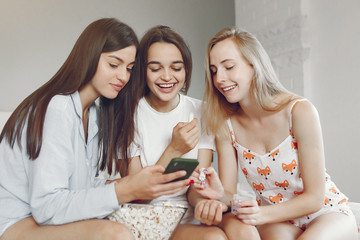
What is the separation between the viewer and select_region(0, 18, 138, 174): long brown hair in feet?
3.80

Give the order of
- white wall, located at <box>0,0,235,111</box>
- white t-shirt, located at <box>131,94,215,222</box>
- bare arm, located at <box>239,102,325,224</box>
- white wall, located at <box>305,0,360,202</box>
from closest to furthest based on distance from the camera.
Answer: bare arm, located at <box>239,102,325,224</box> → white t-shirt, located at <box>131,94,215,222</box> → white wall, located at <box>305,0,360,202</box> → white wall, located at <box>0,0,235,111</box>

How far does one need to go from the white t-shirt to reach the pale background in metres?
1.61

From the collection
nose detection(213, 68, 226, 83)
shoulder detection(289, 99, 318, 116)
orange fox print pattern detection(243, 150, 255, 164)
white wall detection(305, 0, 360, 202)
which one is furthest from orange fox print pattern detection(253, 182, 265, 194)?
white wall detection(305, 0, 360, 202)

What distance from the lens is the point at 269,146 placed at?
1406mm

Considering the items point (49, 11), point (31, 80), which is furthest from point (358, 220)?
point (49, 11)

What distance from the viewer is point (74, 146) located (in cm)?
124

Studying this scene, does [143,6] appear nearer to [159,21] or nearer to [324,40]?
[159,21]

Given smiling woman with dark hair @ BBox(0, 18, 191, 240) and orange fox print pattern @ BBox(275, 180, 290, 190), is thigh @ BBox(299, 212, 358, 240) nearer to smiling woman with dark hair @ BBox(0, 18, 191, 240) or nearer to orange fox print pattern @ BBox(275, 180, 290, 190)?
orange fox print pattern @ BBox(275, 180, 290, 190)

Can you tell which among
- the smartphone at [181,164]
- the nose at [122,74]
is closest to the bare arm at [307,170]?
the smartphone at [181,164]

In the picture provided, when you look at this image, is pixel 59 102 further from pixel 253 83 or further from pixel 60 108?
pixel 253 83

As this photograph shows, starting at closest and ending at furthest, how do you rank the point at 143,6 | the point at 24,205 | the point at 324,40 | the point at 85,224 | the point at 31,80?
1. the point at 85,224
2. the point at 24,205
3. the point at 324,40
4. the point at 31,80
5. the point at 143,6

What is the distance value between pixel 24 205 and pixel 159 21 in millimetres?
3198

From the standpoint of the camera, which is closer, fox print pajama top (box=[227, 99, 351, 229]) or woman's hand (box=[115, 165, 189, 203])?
woman's hand (box=[115, 165, 189, 203])

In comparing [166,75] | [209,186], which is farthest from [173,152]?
[166,75]
